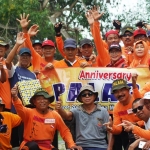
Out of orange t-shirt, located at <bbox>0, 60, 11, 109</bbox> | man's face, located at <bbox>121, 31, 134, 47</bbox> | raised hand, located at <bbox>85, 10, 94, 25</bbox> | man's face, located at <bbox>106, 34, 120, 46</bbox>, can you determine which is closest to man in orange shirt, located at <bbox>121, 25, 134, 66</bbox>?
man's face, located at <bbox>121, 31, 134, 47</bbox>

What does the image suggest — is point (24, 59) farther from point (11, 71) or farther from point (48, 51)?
point (48, 51)

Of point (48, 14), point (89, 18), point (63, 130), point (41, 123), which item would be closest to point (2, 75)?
point (41, 123)

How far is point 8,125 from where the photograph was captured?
7016 millimetres

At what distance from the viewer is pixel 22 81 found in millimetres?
7465

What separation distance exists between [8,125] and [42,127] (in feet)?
1.89

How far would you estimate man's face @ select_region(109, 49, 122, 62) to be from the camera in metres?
8.01

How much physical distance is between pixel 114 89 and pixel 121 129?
27.7 inches

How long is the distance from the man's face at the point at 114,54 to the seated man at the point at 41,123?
1642mm

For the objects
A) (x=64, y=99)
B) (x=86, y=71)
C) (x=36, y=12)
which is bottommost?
(x=64, y=99)

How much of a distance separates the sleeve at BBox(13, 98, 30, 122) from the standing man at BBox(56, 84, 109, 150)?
54 cm

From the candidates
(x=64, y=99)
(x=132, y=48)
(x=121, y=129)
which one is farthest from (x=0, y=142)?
(x=132, y=48)

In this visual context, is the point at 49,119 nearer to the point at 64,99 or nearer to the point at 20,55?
the point at 64,99

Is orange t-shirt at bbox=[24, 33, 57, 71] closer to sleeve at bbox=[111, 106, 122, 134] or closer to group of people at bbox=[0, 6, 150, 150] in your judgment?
group of people at bbox=[0, 6, 150, 150]

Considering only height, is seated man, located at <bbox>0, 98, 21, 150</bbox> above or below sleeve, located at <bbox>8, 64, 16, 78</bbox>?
below
